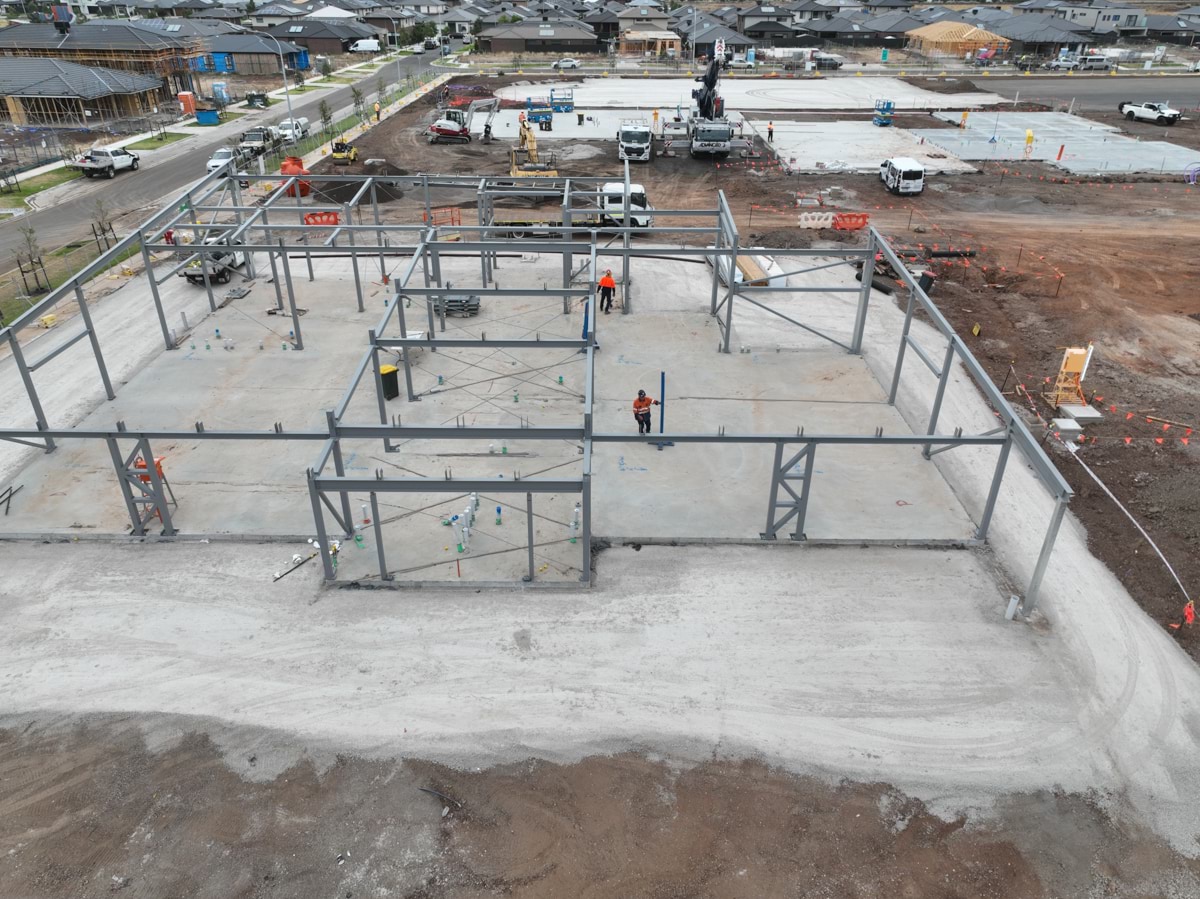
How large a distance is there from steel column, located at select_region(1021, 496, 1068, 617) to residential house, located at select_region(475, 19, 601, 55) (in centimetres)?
9072

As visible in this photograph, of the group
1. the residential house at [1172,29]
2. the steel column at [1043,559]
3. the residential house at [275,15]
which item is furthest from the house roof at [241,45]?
the residential house at [1172,29]

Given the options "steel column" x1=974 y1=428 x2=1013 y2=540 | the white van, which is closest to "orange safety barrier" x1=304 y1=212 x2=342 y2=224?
"steel column" x1=974 y1=428 x2=1013 y2=540

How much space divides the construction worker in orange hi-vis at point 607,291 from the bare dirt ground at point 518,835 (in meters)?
15.9

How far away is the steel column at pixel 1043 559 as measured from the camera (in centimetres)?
1252

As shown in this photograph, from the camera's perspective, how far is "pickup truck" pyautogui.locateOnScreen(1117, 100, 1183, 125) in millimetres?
53438

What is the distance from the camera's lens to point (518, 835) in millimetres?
9953

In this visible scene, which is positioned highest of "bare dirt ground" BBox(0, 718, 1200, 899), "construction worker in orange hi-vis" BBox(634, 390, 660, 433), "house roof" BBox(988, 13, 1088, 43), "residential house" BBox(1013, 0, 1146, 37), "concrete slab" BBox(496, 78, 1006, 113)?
"residential house" BBox(1013, 0, 1146, 37)

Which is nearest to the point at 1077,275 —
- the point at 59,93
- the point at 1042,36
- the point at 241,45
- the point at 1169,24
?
the point at 59,93

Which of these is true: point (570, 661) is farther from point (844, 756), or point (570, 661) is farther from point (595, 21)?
point (595, 21)

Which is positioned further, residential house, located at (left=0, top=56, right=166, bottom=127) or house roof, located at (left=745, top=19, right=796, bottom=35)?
house roof, located at (left=745, top=19, right=796, bottom=35)

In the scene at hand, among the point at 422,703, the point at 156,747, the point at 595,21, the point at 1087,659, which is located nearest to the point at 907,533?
the point at 1087,659

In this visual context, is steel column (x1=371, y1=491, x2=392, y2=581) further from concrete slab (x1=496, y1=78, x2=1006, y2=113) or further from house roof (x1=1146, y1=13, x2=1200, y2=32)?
house roof (x1=1146, y1=13, x2=1200, y2=32)

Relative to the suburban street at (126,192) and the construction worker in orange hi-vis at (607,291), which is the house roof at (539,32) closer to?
the suburban street at (126,192)

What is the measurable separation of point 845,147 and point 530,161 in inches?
769
